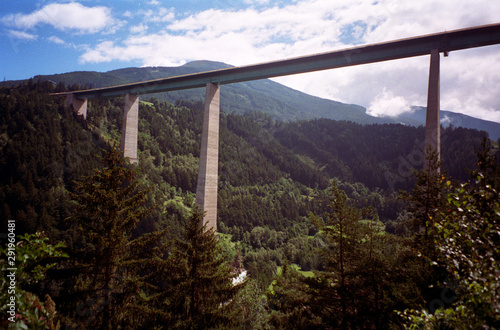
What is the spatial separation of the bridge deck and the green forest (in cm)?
728

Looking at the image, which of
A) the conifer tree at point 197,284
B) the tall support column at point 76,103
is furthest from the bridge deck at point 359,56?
the tall support column at point 76,103

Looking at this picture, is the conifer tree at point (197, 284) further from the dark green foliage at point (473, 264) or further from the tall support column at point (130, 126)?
the tall support column at point (130, 126)

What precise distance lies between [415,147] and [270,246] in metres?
95.0

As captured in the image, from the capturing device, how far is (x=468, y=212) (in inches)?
168

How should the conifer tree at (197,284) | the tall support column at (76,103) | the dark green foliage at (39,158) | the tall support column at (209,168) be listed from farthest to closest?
1. the tall support column at (76,103)
2. the dark green foliage at (39,158)
3. the tall support column at (209,168)
4. the conifer tree at (197,284)

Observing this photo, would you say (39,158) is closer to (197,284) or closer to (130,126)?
(130,126)

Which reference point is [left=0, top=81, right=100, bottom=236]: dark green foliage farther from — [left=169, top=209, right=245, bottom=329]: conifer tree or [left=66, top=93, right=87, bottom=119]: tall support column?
[left=169, top=209, right=245, bottom=329]: conifer tree

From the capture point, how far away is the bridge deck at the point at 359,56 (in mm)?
14508

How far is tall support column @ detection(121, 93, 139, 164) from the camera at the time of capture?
31266 mm

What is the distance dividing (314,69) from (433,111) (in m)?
8.28

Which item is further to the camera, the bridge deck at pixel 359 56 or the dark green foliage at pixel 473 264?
the bridge deck at pixel 359 56

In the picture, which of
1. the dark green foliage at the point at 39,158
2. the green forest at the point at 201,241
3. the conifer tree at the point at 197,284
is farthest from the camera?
the dark green foliage at the point at 39,158

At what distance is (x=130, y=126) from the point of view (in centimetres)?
3173

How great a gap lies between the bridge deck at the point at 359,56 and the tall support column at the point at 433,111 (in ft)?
3.03
